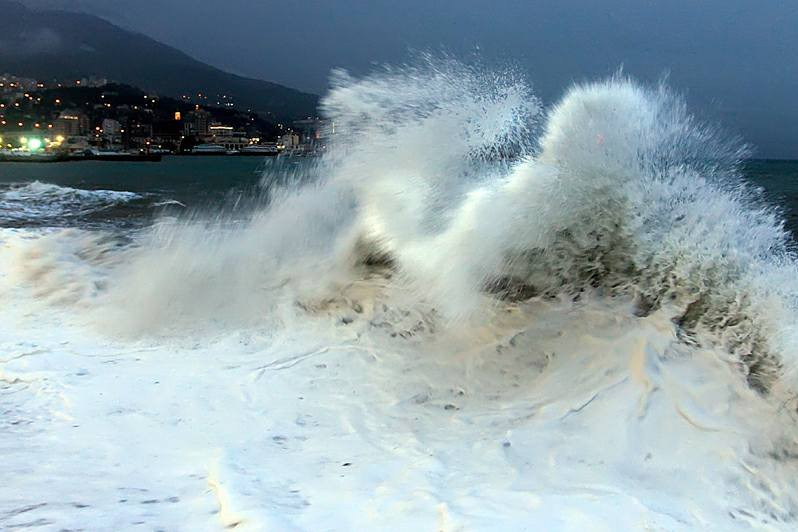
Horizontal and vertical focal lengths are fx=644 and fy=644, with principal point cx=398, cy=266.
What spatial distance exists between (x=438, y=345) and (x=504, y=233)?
1.25 m

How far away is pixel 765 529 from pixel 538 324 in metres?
2.76

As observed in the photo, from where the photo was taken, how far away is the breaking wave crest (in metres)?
5.74

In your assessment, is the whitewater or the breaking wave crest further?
the breaking wave crest

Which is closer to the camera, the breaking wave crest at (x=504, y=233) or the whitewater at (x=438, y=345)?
the whitewater at (x=438, y=345)

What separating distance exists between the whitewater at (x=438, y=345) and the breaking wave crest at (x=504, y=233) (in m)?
0.03

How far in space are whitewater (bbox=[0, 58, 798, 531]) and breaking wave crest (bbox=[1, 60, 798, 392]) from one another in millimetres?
29

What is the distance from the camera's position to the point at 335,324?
6.67m

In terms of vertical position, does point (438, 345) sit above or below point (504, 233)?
below

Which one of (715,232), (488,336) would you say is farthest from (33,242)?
(715,232)

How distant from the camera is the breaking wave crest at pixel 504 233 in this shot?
226 inches

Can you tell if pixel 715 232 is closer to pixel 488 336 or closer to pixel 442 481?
pixel 488 336

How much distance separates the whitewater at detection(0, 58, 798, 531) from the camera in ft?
11.5

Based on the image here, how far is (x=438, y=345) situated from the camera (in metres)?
5.95

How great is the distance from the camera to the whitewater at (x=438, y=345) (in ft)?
11.5
